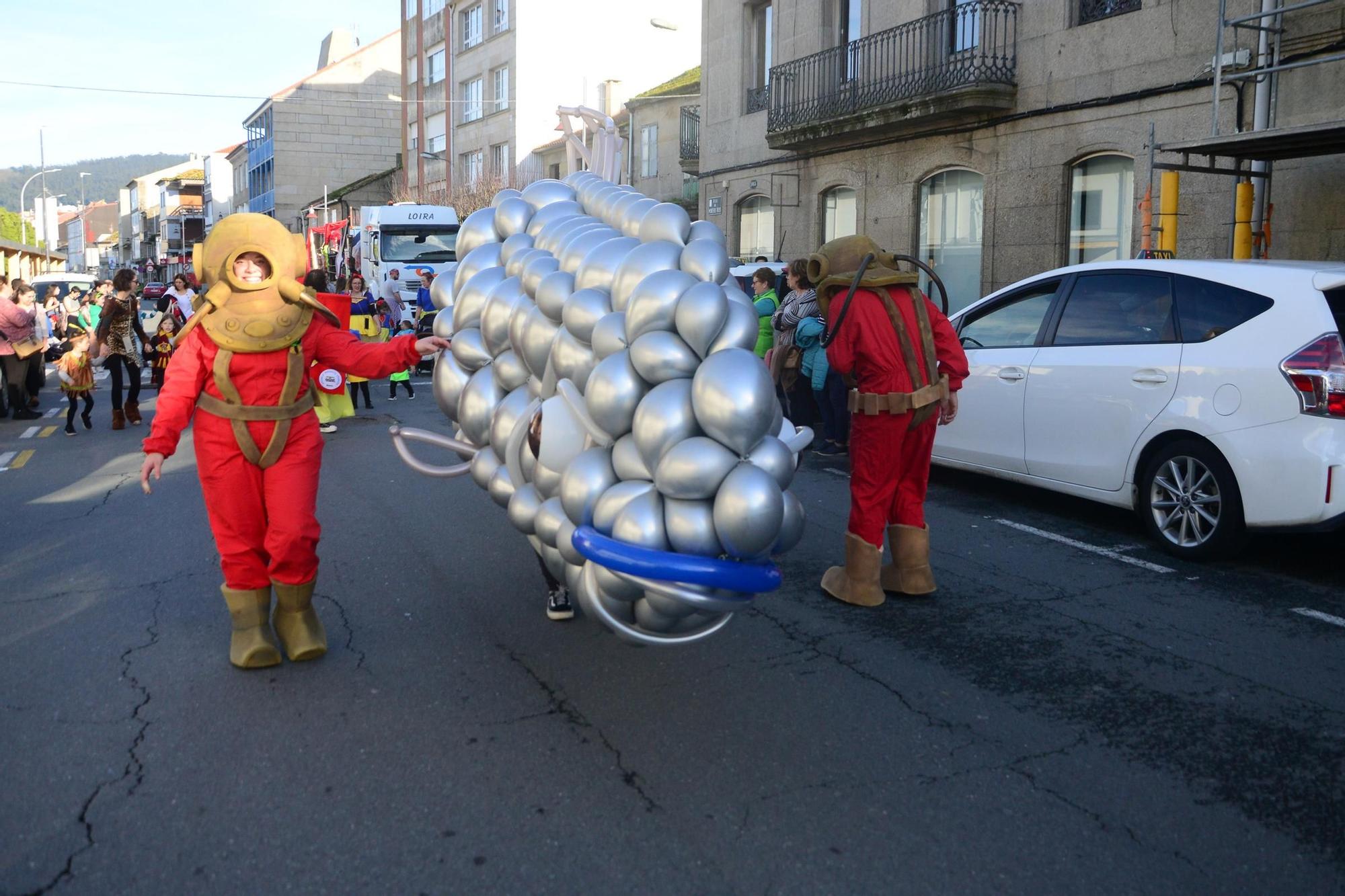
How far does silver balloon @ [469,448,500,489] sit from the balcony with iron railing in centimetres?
1429

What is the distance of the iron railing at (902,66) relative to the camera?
1702 cm

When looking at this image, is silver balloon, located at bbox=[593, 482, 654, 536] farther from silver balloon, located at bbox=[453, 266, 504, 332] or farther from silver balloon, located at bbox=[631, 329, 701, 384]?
silver balloon, located at bbox=[453, 266, 504, 332]

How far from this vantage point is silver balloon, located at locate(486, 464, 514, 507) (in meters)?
4.26

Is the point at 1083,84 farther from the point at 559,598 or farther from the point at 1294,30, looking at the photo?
the point at 559,598

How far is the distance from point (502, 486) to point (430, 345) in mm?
698

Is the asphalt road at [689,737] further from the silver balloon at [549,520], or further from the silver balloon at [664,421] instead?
the silver balloon at [664,421]

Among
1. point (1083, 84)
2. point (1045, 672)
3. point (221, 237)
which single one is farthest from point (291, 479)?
point (1083, 84)

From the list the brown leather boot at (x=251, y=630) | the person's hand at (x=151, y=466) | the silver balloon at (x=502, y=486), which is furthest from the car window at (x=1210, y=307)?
the person's hand at (x=151, y=466)

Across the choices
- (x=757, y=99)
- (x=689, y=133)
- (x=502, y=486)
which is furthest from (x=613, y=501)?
(x=689, y=133)

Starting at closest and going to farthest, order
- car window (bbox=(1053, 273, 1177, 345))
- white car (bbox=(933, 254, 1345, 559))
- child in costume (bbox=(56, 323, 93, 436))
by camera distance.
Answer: white car (bbox=(933, 254, 1345, 559)), car window (bbox=(1053, 273, 1177, 345)), child in costume (bbox=(56, 323, 93, 436))

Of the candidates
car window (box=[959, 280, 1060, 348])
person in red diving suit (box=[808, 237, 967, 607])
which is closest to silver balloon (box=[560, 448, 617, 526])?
person in red diving suit (box=[808, 237, 967, 607])

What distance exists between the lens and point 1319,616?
5551 millimetres

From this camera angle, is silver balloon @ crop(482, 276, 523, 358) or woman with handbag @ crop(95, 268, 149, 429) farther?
woman with handbag @ crop(95, 268, 149, 429)

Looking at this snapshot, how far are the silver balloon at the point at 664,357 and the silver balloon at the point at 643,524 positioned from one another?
35 cm
